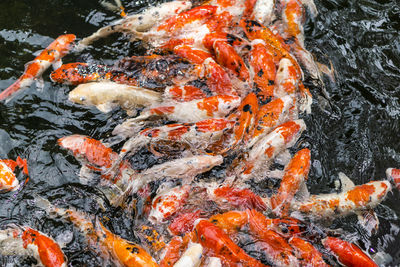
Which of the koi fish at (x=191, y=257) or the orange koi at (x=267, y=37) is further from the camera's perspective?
the orange koi at (x=267, y=37)

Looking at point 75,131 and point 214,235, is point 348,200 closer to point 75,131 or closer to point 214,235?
point 214,235

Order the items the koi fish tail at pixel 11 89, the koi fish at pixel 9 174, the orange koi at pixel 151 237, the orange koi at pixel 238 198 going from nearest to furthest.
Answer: the orange koi at pixel 151 237, the orange koi at pixel 238 198, the koi fish at pixel 9 174, the koi fish tail at pixel 11 89

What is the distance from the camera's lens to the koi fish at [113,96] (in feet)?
15.1

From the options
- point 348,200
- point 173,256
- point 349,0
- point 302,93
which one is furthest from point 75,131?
point 349,0

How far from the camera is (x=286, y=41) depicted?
5266mm

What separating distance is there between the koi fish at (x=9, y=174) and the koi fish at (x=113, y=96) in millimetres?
1027

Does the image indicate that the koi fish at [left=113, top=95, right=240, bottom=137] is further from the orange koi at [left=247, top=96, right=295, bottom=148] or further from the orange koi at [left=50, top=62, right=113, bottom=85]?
the orange koi at [left=50, top=62, right=113, bottom=85]

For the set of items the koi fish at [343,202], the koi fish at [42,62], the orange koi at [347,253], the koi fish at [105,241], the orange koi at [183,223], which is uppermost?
the koi fish at [42,62]

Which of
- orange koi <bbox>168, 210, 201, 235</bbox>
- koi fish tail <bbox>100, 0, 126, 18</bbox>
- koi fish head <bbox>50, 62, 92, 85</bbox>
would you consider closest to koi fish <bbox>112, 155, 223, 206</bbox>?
orange koi <bbox>168, 210, 201, 235</bbox>

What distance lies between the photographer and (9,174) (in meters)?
3.99

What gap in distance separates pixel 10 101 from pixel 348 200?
13.6 ft

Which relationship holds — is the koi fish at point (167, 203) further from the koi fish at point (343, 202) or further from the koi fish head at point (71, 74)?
the koi fish head at point (71, 74)

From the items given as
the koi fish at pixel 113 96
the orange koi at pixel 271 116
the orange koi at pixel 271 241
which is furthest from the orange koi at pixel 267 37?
the orange koi at pixel 271 241

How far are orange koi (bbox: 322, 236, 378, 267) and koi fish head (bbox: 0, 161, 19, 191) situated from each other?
3197mm
